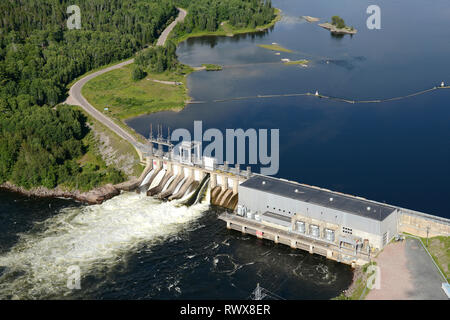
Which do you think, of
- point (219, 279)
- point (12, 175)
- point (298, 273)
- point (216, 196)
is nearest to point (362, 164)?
point (216, 196)

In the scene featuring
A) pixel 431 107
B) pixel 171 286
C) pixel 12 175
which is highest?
pixel 431 107

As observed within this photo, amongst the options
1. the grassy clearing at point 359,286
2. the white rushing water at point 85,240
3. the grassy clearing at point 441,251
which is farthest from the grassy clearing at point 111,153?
the grassy clearing at point 441,251

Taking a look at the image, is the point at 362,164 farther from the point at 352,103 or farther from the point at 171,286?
the point at 171,286

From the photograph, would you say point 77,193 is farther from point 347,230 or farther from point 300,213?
point 347,230

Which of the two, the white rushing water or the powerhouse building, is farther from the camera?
A: the powerhouse building

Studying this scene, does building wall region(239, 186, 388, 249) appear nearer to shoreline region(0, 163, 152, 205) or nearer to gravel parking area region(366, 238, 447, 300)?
gravel parking area region(366, 238, 447, 300)

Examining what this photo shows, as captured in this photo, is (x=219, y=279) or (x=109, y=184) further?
(x=109, y=184)

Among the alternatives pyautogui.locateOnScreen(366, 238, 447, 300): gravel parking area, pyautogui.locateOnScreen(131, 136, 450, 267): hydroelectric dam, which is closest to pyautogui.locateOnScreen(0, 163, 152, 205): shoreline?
pyautogui.locateOnScreen(131, 136, 450, 267): hydroelectric dam

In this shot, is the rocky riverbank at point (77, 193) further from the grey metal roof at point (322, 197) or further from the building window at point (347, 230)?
the building window at point (347, 230)
